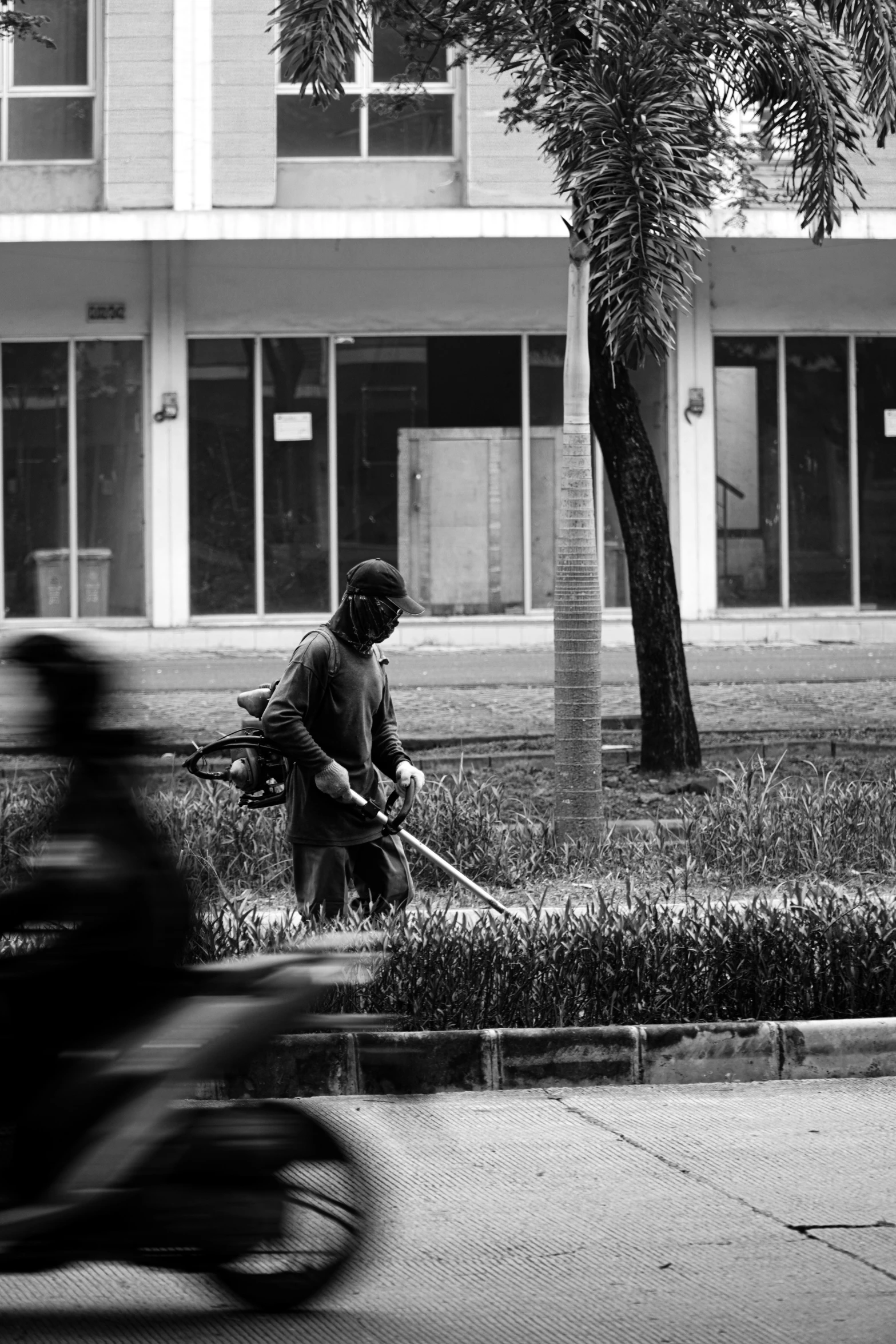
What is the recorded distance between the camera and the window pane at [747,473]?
22.5 m

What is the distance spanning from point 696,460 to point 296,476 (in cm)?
486

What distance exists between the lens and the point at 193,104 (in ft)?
69.4

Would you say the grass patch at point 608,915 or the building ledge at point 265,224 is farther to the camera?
the building ledge at point 265,224

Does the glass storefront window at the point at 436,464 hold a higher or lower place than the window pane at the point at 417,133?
lower

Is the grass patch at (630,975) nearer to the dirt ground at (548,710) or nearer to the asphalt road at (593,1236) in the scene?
the asphalt road at (593,1236)

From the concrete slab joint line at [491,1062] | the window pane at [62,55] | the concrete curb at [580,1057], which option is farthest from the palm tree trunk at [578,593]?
the window pane at [62,55]

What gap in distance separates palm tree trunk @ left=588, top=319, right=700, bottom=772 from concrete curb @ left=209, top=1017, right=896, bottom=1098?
572cm

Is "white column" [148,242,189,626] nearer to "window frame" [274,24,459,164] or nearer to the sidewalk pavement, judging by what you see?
the sidewalk pavement

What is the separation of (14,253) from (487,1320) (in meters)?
19.4

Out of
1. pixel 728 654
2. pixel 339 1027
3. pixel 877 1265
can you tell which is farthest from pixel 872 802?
pixel 728 654

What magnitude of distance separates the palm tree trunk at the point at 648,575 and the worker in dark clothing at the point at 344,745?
4965mm

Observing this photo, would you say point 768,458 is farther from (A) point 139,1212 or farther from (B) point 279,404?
(A) point 139,1212

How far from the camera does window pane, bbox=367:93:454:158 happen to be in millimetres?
21641

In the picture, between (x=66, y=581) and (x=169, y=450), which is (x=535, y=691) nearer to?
(x=169, y=450)
